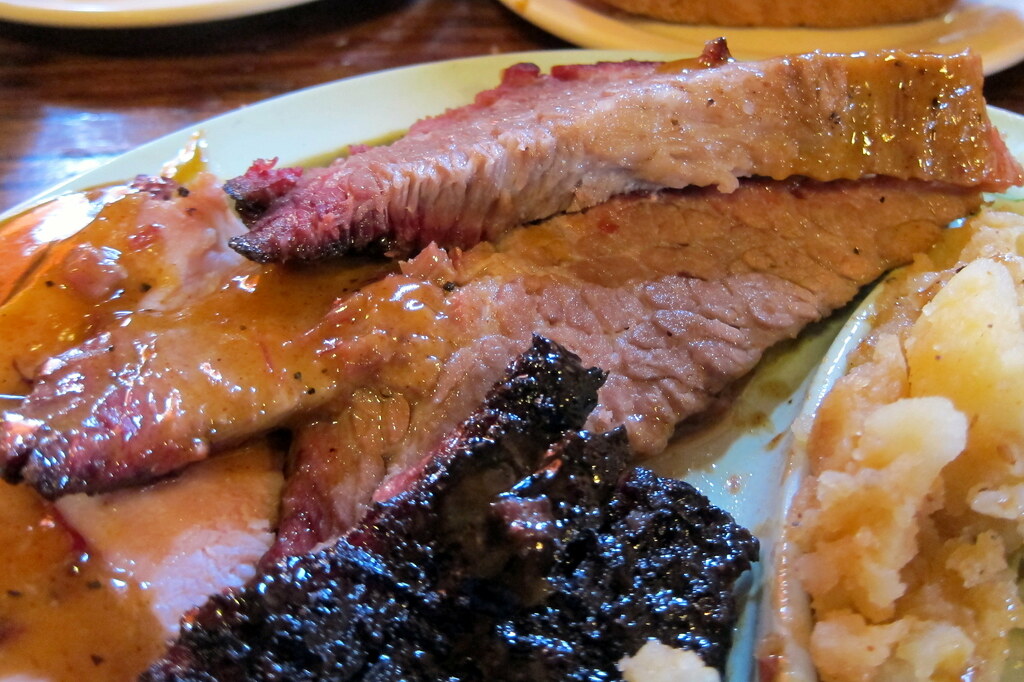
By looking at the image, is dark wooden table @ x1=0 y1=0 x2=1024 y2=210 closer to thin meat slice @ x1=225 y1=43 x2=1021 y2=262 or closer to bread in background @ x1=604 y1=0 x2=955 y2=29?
bread in background @ x1=604 y1=0 x2=955 y2=29

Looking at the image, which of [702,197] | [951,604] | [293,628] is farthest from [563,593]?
[702,197]

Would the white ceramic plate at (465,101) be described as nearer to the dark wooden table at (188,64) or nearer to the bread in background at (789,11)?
the bread in background at (789,11)

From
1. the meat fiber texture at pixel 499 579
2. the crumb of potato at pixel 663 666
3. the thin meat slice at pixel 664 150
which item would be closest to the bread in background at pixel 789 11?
the thin meat slice at pixel 664 150

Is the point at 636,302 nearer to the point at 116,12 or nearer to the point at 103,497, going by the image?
the point at 103,497

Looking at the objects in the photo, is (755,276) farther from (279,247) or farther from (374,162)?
(279,247)

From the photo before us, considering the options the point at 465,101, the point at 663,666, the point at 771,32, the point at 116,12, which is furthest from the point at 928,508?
the point at 116,12

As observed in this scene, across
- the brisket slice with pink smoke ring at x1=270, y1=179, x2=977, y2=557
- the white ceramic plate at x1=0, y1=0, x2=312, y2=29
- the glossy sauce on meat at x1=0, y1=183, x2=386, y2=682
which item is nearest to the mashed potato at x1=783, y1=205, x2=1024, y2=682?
the brisket slice with pink smoke ring at x1=270, y1=179, x2=977, y2=557
